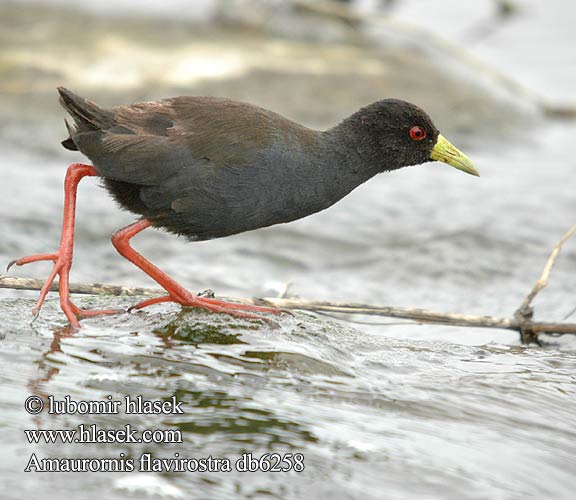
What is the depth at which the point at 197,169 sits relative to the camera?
5.28 m

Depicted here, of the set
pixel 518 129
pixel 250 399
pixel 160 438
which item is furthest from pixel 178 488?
pixel 518 129

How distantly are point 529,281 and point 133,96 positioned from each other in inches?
192

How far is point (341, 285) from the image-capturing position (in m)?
8.64

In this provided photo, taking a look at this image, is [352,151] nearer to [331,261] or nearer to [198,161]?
[198,161]

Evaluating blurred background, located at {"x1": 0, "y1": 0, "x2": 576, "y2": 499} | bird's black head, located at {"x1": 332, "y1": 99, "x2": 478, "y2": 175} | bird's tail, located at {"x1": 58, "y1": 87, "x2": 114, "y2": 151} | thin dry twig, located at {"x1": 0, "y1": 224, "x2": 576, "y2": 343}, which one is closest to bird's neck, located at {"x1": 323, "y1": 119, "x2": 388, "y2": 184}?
bird's black head, located at {"x1": 332, "y1": 99, "x2": 478, "y2": 175}

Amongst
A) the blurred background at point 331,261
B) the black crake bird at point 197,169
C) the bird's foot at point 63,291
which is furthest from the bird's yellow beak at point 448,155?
the bird's foot at point 63,291

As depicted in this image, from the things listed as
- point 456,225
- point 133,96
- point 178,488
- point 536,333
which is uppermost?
→ point 133,96

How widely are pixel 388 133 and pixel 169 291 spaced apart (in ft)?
5.22

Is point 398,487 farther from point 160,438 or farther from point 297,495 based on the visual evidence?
point 160,438

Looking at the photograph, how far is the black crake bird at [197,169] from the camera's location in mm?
5281

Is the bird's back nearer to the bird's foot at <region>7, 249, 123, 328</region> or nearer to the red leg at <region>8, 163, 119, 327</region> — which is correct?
the red leg at <region>8, 163, 119, 327</region>

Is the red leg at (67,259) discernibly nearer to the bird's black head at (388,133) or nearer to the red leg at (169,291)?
the red leg at (169,291)

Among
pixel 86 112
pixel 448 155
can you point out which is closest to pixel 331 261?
pixel 448 155

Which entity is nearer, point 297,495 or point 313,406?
point 297,495
